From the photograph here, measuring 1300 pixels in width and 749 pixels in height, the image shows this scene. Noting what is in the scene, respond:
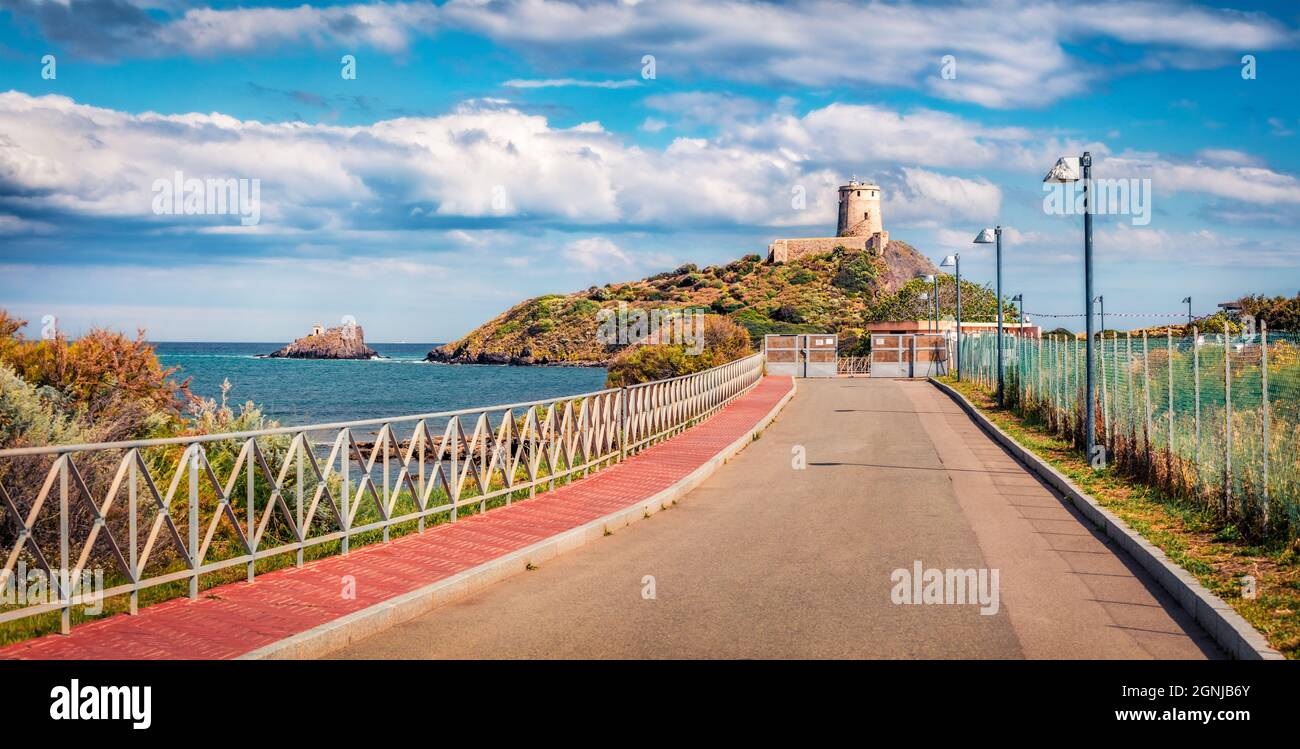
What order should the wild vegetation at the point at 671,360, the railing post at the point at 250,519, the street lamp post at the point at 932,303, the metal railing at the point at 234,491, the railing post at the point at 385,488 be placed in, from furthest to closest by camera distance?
the street lamp post at the point at 932,303, the wild vegetation at the point at 671,360, the railing post at the point at 385,488, the railing post at the point at 250,519, the metal railing at the point at 234,491

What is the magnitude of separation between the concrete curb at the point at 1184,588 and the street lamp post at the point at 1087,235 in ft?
7.12

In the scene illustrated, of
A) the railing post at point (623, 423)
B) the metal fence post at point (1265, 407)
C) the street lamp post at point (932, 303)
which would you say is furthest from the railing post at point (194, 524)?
the street lamp post at point (932, 303)

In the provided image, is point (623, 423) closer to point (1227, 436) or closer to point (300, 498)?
point (300, 498)

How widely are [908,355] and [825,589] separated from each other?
4809cm

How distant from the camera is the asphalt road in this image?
6.87 m

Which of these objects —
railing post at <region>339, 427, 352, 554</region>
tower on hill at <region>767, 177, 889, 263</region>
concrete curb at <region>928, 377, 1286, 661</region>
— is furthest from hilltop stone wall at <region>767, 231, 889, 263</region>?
railing post at <region>339, 427, 352, 554</region>

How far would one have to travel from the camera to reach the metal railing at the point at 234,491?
719 centimetres

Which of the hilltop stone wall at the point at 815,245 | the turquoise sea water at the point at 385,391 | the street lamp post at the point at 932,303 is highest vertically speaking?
the hilltop stone wall at the point at 815,245

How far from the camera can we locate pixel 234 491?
475 inches

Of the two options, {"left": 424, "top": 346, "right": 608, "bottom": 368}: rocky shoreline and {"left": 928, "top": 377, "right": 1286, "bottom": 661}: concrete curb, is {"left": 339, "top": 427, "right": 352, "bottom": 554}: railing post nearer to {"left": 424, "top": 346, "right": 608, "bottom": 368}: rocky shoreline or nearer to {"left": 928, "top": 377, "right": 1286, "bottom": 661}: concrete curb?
{"left": 928, "top": 377, "right": 1286, "bottom": 661}: concrete curb

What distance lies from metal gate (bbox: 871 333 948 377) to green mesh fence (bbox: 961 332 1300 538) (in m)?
34.9

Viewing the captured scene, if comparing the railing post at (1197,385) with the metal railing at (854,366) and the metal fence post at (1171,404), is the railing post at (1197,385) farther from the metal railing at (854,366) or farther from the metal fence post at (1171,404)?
the metal railing at (854,366)

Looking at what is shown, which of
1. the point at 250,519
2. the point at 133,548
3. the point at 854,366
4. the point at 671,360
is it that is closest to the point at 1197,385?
the point at 250,519
